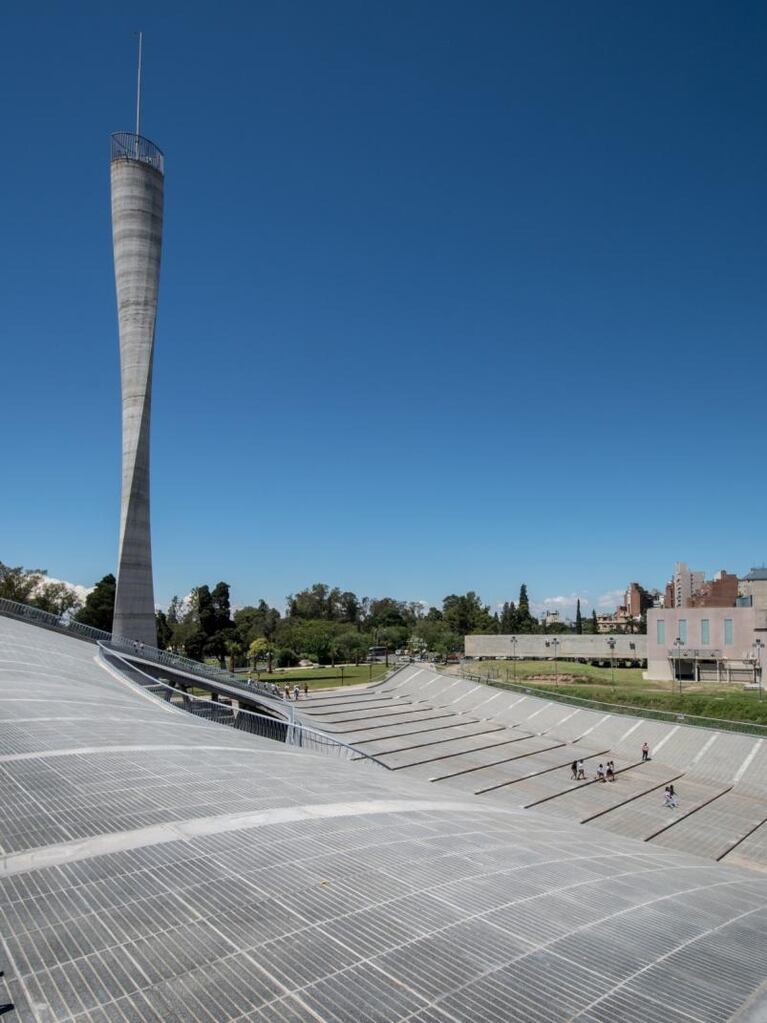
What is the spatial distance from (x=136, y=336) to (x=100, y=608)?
33484 mm

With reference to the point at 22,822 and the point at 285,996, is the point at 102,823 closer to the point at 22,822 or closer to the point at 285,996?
the point at 22,822

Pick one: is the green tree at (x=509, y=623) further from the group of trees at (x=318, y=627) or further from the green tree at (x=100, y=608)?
the green tree at (x=100, y=608)

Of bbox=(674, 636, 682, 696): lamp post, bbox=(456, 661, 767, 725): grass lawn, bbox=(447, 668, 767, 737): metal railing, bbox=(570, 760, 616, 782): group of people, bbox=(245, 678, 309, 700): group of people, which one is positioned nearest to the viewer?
bbox=(570, 760, 616, 782): group of people

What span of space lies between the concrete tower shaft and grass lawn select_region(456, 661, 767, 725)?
97.3ft

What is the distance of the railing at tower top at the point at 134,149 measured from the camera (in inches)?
1754

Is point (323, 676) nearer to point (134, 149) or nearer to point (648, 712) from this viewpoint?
point (648, 712)

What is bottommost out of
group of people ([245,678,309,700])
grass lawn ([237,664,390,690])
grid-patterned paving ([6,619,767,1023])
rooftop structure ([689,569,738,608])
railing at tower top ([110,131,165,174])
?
grass lawn ([237,664,390,690])

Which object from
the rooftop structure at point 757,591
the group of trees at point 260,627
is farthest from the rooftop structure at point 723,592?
the group of trees at point 260,627

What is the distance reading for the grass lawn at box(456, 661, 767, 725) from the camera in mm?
40656

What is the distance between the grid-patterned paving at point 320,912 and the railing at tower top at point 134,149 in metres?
44.8

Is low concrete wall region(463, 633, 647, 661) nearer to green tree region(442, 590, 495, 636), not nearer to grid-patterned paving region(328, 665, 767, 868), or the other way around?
green tree region(442, 590, 495, 636)

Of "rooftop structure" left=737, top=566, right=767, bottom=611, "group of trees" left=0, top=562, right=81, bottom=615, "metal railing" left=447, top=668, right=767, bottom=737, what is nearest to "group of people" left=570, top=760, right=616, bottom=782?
"metal railing" left=447, top=668, right=767, bottom=737

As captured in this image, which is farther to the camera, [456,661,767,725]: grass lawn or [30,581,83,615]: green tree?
[30,581,83,615]: green tree

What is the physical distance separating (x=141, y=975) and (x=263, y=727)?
32.4 metres
